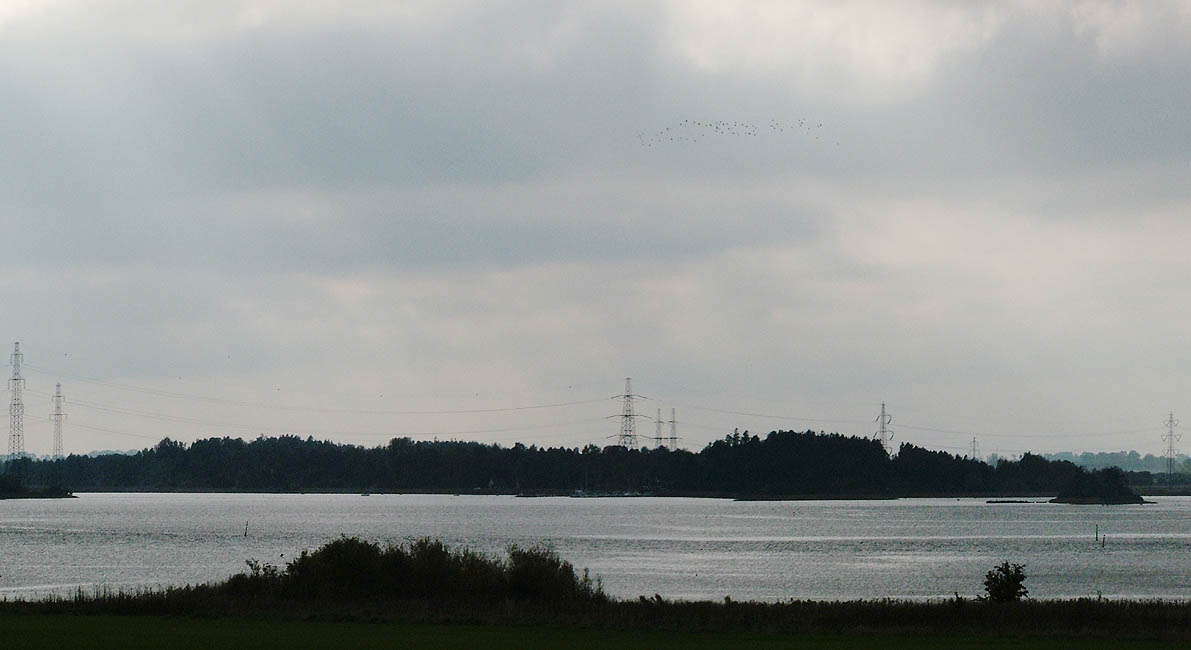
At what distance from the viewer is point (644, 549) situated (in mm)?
131125

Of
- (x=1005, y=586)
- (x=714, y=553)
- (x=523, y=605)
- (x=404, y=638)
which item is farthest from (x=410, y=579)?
(x=714, y=553)

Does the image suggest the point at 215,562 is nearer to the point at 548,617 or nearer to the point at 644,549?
the point at 644,549

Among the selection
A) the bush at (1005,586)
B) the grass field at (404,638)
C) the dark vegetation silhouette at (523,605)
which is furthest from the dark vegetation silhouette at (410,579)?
the bush at (1005,586)

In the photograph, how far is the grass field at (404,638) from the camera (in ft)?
140

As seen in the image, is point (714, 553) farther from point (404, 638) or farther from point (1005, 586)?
point (404, 638)

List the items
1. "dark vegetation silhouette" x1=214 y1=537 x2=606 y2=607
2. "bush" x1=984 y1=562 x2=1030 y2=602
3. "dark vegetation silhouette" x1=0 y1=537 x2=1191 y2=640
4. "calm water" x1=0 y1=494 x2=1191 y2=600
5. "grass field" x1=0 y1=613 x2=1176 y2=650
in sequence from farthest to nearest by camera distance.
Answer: "calm water" x1=0 y1=494 x2=1191 y2=600 → "dark vegetation silhouette" x1=214 y1=537 x2=606 y2=607 → "bush" x1=984 y1=562 x2=1030 y2=602 → "dark vegetation silhouette" x1=0 y1=537 x2=1191 y2=640 → "grass field" x1=0 y1=613 x2=1176 y2=650

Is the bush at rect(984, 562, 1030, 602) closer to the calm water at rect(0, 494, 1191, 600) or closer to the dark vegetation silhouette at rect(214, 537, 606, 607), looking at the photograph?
the dark vegetation silhouette at rect(214, 537, 606, 607)

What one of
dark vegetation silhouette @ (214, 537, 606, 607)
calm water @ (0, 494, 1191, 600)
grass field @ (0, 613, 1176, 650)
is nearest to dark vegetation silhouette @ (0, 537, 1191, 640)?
dark vegetation silhouette @ (214, 537, 606, 607)

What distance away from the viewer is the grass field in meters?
42.6

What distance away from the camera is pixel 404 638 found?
45.6m

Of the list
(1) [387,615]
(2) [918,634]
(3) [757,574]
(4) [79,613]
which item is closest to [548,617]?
(1) [387,615]

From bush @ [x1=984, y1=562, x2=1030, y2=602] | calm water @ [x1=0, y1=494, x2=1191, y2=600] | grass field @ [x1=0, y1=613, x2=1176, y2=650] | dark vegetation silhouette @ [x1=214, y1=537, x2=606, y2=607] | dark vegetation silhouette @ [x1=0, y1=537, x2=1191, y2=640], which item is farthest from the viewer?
calm water @ [x1=0, y1=494, x2=1191, y2=600]

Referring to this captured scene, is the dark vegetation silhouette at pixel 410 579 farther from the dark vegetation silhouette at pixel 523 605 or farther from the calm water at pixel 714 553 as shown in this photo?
the calm water at pixel 714 553

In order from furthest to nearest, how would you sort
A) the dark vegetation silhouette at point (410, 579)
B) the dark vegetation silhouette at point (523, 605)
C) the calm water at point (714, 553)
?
the calm water at point (714, 553) < the dark vegetation silhouette at point (410, 579) < the dark vegetation silhouette at point (523, 605)
